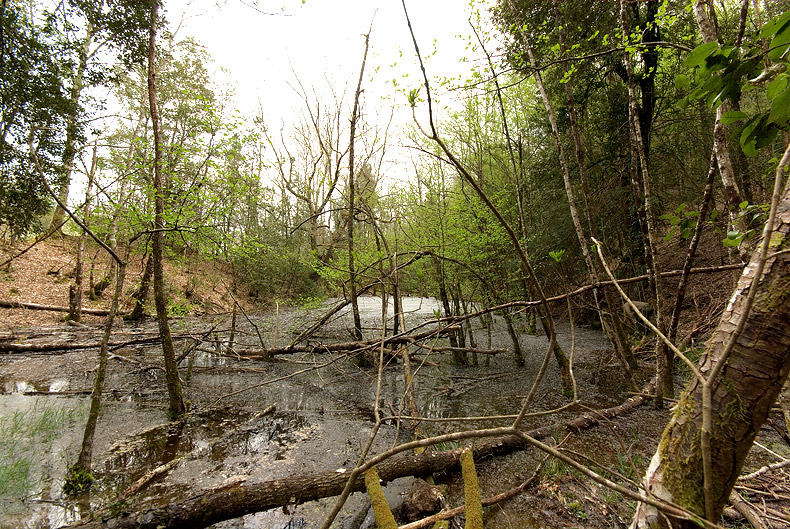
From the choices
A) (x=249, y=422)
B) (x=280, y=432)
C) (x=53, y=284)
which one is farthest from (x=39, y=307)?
(x=280, y=432)

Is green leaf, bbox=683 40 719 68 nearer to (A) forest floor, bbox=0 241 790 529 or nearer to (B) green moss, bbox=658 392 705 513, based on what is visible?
(B) green moss, bbox=658 392 705 513

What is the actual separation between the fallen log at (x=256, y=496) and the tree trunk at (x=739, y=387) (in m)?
1.20

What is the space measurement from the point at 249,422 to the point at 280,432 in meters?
0.55

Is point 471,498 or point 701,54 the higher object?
point 701,54

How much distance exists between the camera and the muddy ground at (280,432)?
287 cm

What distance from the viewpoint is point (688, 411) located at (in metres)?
1.05

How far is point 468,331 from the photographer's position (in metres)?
7.24

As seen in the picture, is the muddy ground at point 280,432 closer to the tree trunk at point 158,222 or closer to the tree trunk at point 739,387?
the tree trunk at point 739,387

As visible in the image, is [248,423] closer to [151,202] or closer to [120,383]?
[120,383]

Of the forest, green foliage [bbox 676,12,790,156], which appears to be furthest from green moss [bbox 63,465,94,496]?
green foliage [bbox 676,12,790,156]

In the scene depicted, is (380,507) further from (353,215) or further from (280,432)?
(353,215)

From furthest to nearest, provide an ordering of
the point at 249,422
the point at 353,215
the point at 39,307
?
the point at 39,307
the point at 353,215
the point at 249,422

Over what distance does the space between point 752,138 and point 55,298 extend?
18146mm

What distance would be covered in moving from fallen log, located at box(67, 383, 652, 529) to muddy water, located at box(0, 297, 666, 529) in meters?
0.24
